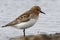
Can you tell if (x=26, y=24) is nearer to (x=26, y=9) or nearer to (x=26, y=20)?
(x=26, y=20)

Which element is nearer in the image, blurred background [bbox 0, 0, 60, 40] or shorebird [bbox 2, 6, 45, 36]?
shorebird [bbox 2, 6, 45, 36]

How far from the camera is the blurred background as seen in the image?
12.8 metres

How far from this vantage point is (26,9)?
52.9 ft

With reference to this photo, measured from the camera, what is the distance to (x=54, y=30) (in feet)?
42.7

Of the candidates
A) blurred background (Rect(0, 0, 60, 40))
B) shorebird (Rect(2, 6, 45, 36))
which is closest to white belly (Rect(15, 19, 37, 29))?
shorebird (Rect(2, 6, 45, 36))

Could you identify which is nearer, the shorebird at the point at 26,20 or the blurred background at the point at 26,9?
the shorebird at the point at 26,20

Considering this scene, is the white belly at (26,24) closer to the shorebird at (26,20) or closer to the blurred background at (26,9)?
the shorebird at (26,20)

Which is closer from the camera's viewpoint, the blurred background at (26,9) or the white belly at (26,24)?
the white belly at (26,24)

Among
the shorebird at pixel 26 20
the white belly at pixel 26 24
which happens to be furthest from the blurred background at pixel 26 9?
the white belly at pixel 26 24

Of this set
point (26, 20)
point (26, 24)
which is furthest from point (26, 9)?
point (26, 24)

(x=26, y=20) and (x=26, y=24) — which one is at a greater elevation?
(x=26, y=20)

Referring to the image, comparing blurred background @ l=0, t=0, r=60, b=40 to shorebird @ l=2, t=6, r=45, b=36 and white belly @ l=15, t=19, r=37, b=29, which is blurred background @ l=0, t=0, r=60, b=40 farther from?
white belly @ l=15, t=19, r=37, b=29

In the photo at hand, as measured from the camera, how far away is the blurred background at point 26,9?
12.8 m

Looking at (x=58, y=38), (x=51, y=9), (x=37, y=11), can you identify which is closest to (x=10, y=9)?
(x=51, y=9)
